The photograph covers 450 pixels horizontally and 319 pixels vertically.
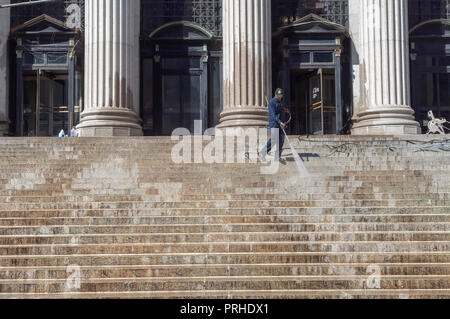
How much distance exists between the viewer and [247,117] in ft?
64.9

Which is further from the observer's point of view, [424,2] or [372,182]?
[424,2]

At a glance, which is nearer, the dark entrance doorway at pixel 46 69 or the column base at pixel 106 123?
the column base at pixel 106 123

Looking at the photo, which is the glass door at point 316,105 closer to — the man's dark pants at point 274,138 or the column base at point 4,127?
the man's dark pants at point 274,138

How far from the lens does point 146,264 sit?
990 centimetres

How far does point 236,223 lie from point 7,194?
462 cm

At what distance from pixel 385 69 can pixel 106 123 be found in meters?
9.17

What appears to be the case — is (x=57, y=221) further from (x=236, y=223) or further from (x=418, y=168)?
(x=418, y=168)

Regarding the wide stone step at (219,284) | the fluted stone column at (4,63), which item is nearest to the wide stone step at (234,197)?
the wide stone step at (219,284)

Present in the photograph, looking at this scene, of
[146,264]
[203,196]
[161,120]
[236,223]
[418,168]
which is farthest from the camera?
[161,120]

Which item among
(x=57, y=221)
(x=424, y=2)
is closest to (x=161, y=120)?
(x=424, y=2)

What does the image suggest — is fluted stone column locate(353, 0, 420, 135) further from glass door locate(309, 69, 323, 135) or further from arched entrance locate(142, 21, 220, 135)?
arched entrance locate(142, 21, 220, 135)

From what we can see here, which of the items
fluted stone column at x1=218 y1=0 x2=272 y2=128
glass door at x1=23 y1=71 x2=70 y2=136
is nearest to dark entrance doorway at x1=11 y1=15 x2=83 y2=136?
glass door at x1=23 y1=71 x2=70 y2=136

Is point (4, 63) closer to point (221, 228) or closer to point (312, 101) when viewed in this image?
point (312, 101)

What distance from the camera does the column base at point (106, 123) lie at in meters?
19.8
